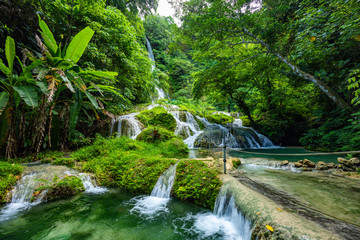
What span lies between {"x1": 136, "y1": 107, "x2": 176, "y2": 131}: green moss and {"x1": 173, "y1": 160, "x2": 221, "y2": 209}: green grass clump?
22.1 feet

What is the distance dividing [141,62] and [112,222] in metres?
9.25

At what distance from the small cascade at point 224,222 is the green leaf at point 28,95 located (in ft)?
15.8

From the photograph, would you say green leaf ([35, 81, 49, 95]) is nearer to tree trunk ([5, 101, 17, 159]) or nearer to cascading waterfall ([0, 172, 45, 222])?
tree trunk ([5, 101, 17, 159])

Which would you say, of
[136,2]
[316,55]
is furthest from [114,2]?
[316,55]

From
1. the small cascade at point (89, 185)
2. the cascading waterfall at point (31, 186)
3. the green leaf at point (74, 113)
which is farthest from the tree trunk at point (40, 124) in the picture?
the small cascade at point (89, 185)

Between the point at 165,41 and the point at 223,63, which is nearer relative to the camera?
the point at 223,63

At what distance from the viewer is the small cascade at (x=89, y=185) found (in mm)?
3996

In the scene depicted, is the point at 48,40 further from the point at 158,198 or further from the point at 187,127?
the point at 187,127

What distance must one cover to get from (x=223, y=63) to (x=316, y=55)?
4236mm

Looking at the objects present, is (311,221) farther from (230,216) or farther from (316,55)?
(316,55)

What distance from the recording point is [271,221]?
5.60ft

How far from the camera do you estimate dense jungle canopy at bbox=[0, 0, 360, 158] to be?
4.25 meters

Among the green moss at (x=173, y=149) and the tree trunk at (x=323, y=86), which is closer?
the tree trunk at (x=323, y=86)

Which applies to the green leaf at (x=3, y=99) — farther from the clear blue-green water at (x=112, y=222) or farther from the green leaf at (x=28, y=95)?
the clear blue-green water at (x=112, y=222)
